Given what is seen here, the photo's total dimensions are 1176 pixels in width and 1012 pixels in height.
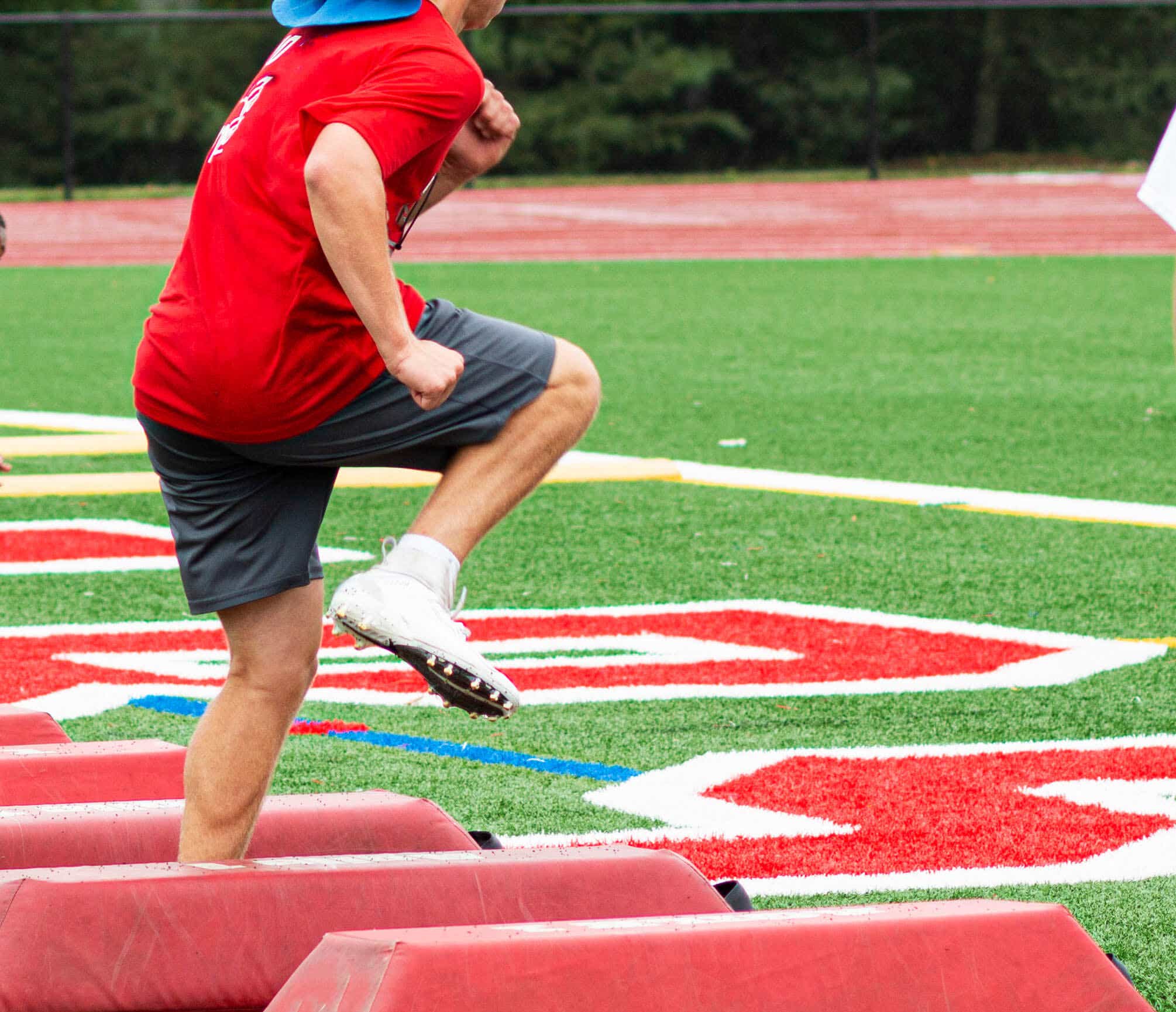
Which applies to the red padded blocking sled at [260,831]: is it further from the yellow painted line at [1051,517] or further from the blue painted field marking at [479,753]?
the yellow painted line at [1051,517]

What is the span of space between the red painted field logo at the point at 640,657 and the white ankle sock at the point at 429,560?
7.48 feet

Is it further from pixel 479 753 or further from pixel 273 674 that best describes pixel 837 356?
pixel 273 674

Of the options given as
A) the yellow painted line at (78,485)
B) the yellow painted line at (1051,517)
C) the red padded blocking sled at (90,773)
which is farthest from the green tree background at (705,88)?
the red padded blocking sled at (90,773)

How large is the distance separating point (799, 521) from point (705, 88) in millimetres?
28524

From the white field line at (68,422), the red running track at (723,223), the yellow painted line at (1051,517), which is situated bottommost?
the red running track at (723,223)

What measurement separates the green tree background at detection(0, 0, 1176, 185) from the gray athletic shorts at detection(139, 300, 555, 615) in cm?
2941

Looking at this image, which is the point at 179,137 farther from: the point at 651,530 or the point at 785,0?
the point at 651,530

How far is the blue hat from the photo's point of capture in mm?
3312

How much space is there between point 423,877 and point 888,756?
2217mm

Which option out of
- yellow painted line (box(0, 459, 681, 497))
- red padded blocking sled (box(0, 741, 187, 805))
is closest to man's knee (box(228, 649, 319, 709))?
red padded blocking sled (box(0, 741, 187, 805))

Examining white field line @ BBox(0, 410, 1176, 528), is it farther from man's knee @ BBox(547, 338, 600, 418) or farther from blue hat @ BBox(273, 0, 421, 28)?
blue hat @ BBox(273, 0, 421, 28)

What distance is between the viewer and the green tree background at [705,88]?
3462 centimetres

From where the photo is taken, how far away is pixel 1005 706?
5648 mm

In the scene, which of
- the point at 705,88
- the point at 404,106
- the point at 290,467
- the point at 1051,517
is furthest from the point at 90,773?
the point at 705,88
